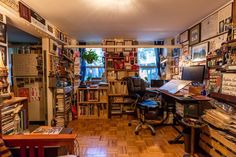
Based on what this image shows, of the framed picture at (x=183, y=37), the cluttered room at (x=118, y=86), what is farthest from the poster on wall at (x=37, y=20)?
the framed picture at (x=183, y=37)

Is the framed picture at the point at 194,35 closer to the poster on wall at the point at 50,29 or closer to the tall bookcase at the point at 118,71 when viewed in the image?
the tall bookcase at the point at 118,71

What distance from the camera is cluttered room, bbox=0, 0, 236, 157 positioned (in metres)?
2.00

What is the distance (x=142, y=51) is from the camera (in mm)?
6188

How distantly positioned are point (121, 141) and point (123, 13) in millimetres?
2154

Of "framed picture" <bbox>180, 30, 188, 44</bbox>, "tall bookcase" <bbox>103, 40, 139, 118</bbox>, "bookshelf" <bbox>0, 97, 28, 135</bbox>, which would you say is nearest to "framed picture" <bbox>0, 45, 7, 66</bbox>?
"bookshelf" <bbox>0, 97, 28, 135</bbox>

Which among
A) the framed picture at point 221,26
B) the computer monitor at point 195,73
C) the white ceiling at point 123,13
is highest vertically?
the white ceiling at point 123,13

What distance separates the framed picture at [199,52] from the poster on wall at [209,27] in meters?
0.16

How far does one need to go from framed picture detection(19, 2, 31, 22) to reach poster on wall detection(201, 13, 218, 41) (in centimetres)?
296

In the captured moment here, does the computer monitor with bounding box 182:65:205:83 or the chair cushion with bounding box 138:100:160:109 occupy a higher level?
the computer monitor with bounding box 182:65:205:83

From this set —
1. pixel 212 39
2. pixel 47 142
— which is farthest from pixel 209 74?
pixel 47 142

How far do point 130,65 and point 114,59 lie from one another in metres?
0.45

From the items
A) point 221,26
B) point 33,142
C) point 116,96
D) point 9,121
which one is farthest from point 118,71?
point 33,142

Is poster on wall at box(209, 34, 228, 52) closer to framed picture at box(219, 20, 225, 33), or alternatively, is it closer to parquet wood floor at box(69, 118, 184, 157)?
framed picture at box(219, 20, 225, 33)

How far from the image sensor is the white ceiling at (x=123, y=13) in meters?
2.62
